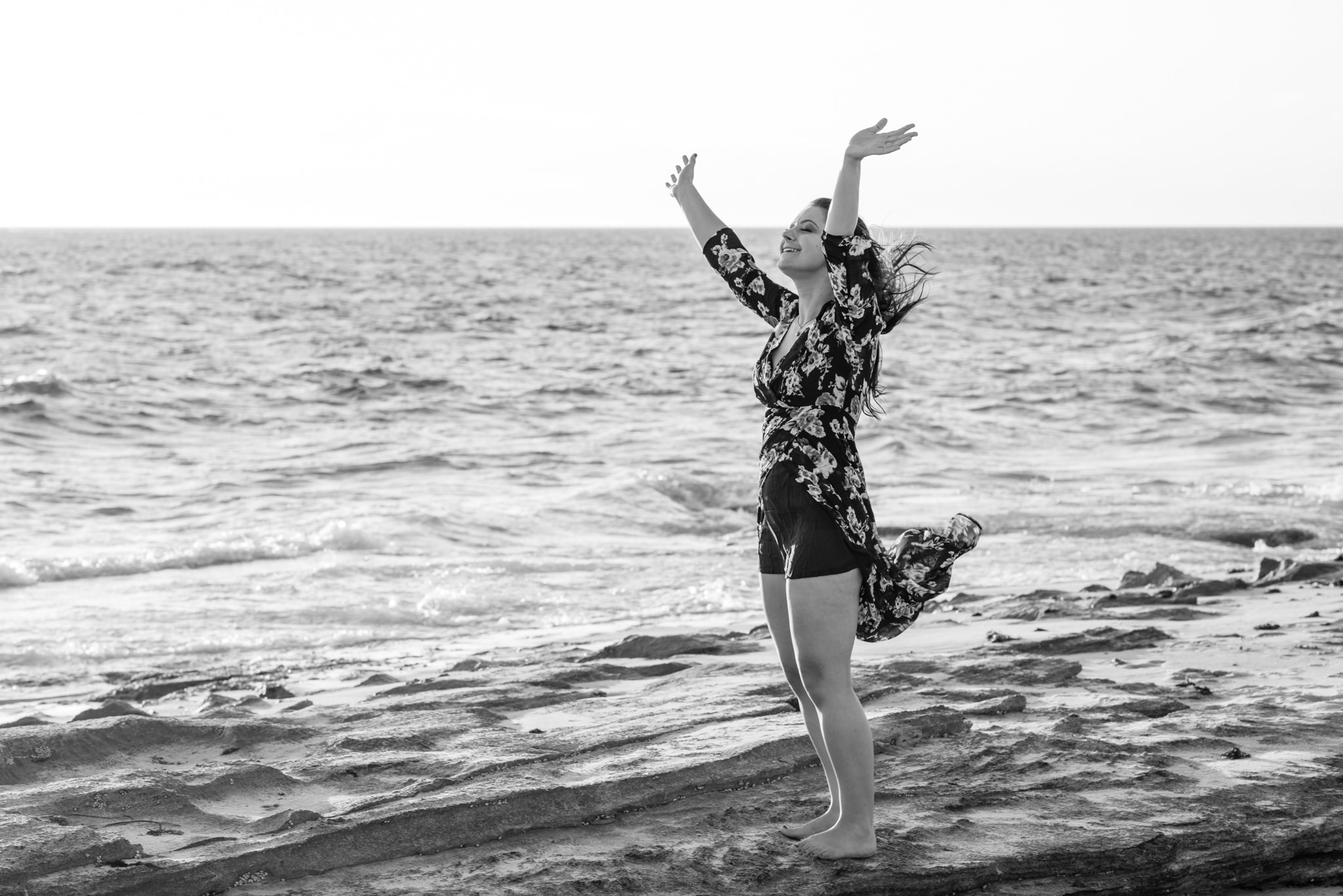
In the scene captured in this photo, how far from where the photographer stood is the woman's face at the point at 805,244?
3582mm

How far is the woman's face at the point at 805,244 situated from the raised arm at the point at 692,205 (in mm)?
515

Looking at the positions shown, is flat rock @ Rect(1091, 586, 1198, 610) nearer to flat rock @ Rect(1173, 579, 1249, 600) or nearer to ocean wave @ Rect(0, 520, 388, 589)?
flat rock @ Rect(1173, 579, 1249, 600)

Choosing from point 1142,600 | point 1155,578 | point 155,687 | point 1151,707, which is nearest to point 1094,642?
point 1151,707

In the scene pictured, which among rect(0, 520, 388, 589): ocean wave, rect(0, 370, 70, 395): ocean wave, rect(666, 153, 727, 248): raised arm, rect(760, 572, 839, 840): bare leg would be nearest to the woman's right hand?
rect(666, 153, 727, 248): raised arm

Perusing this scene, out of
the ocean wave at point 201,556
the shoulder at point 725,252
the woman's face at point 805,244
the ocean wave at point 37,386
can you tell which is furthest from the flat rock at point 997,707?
the ocean wave at point 37,386

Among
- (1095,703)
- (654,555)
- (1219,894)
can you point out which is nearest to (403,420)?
(654,555)

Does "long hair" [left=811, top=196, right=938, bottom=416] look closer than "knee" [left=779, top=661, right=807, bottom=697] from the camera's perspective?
Yes

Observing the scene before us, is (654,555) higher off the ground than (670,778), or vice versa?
(670,778)

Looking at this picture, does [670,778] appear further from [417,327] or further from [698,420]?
[417,327]

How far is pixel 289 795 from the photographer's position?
4.22 metres

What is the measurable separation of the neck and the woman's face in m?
0.02

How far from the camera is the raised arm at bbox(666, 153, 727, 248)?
414 cm

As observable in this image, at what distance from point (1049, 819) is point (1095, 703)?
4.41 feet

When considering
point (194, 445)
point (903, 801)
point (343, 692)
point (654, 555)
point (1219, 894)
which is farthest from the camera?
point (194, 445)
